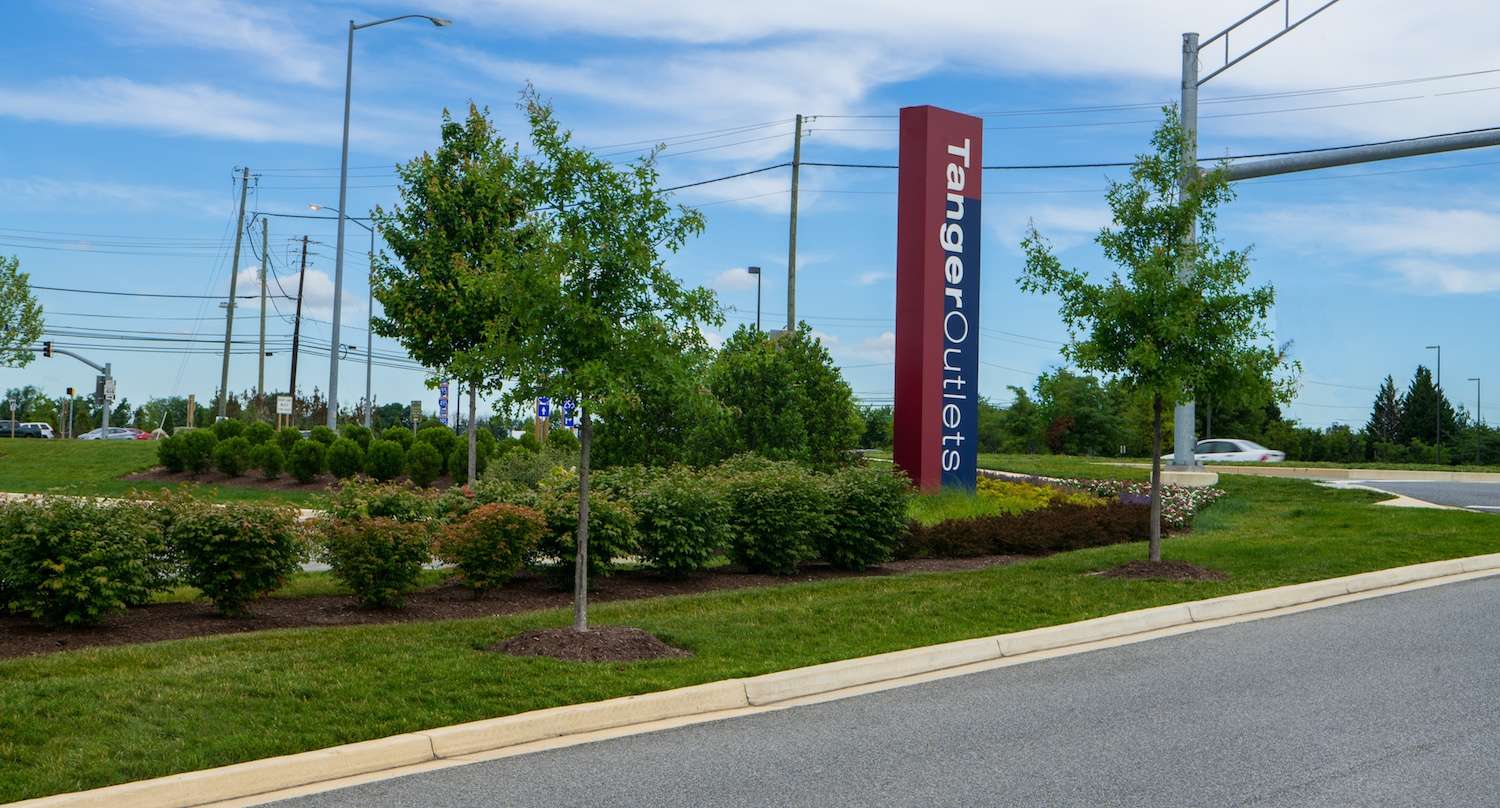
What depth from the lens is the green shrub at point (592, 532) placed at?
42.1 feet

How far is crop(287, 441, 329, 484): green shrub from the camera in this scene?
30.0 m

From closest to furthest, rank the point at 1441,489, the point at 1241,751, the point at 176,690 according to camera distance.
Answer: the point at 1241,751
the point at 176,690
the point at 1441,489

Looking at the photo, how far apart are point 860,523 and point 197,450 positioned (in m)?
22.5

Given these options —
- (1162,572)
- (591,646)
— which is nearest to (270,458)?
(1162,572)

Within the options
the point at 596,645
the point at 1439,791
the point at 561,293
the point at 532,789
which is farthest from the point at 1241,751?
the point at 561,293

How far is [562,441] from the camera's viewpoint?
32312 millimetres

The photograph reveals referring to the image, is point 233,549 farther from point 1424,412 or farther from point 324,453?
point 1424,412

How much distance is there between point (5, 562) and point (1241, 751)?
30.0 ft

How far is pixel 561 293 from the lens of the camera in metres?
9.48

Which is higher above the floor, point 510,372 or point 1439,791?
point 510,372

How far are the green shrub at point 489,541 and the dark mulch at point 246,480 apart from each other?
1762cm

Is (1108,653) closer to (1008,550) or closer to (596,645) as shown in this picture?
(596,645)

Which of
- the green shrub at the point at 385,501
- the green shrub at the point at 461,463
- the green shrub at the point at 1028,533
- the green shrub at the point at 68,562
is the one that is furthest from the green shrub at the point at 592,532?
the green shrub at the point at 461,463

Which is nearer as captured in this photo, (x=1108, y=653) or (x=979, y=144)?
(x=1108, y=653)
